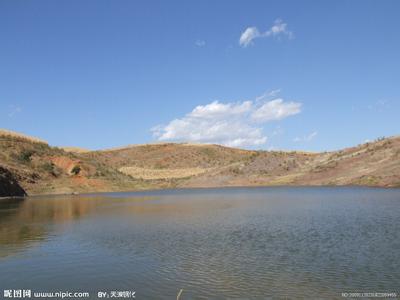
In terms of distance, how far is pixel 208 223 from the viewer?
107 feet

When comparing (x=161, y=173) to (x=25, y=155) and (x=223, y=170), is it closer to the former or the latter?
(x=223, y=170)

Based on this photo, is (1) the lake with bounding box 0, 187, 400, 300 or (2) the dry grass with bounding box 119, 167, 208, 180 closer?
(1) the lake with bounding box 0, 187, 400, 300

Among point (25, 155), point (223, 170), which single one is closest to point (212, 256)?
point (25, 155)

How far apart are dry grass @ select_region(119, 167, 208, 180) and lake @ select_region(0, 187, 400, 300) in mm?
102006

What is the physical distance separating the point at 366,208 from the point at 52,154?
80691mm

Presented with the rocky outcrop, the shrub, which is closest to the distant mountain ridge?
the shrub

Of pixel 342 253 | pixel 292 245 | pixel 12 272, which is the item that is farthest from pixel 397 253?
pixel 12 272

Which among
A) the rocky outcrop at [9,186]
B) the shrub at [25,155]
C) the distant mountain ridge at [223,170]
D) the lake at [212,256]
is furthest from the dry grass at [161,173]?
the lake at [212,256]

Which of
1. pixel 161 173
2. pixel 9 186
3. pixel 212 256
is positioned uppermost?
pixel 161 173

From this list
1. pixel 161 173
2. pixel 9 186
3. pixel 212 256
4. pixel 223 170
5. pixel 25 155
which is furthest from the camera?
pixel 161 173

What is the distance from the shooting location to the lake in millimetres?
15391

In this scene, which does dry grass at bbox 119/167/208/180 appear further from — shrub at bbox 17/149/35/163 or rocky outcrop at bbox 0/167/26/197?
rocky outcrop at bbox 0/167/26/197

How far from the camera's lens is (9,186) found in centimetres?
7712

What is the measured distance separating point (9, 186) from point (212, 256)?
66.7 metres
